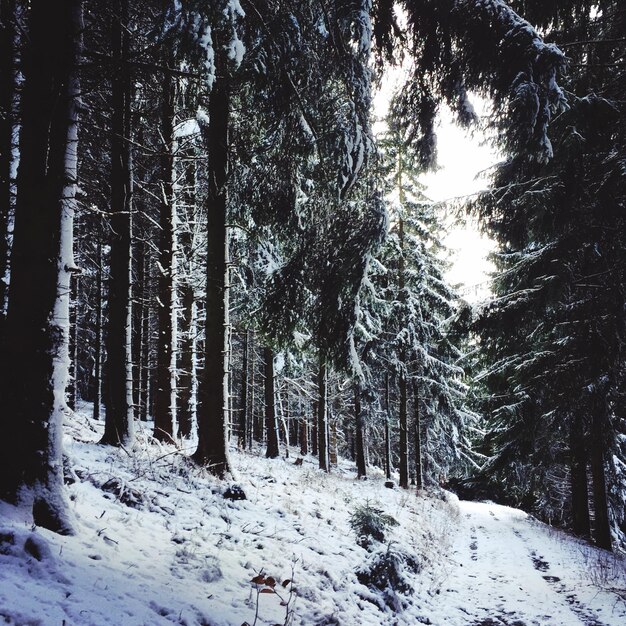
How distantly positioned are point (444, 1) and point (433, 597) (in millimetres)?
8403

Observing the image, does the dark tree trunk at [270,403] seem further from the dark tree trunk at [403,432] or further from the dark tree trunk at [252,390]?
the dark tree trunk at [403,432]

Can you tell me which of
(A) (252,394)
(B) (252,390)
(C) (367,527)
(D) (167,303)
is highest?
(D) (167,303)

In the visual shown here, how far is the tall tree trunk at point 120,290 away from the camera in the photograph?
7188mm

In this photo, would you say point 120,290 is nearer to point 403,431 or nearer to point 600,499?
point 600,499

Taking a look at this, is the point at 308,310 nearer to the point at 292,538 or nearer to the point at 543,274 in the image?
the point at 292,538

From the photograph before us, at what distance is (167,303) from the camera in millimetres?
9141

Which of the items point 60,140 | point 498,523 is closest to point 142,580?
point 60,140

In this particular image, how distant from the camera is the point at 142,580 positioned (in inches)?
133

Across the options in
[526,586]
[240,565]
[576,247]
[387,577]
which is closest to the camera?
[240,565]

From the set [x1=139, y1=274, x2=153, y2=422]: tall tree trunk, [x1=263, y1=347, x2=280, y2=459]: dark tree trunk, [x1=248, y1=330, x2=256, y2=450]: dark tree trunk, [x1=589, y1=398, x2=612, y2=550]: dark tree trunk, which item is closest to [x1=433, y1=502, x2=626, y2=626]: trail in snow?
[x1=589, y1=398, x2=612, y2=550]: dark tree trunk

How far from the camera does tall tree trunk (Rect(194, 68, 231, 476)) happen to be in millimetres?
7168

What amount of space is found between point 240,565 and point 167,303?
6.15 m

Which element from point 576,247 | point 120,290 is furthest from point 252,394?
point 576,247

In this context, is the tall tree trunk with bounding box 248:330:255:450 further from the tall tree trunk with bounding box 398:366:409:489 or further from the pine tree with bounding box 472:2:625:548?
the pine tree with bounding box 472:2:625:548
